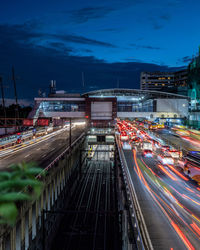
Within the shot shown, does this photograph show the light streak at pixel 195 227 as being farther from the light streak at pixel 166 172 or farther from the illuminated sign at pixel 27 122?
the illuminated sign at pixel 27 122

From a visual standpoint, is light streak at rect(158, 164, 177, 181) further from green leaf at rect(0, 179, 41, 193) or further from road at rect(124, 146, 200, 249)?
green leaf at rect(0, 179, 41, 193)

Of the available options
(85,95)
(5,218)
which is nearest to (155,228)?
(5,218)

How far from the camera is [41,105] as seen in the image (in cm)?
9488

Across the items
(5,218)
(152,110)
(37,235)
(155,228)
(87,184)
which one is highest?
(152,110)

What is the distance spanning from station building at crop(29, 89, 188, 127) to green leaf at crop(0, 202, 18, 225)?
229ft

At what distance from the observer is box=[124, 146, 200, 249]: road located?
11.8m

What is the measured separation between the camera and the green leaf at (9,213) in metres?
11.5

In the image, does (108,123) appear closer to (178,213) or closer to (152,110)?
(152,110)

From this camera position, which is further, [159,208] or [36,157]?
[36,157]

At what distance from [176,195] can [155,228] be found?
588cm

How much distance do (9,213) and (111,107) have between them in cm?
7279

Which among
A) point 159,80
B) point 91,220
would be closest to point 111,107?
point 91,220

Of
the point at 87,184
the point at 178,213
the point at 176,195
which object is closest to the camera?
the point at 178,213

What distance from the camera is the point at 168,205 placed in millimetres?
15836
